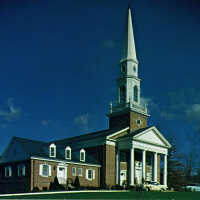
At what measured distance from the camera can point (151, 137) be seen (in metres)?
51.3

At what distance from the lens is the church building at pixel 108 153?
141 ft

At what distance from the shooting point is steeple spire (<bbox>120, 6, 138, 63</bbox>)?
5600cm

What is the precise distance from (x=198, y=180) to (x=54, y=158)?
133ft

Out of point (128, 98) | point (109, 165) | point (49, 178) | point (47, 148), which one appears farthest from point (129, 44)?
point (49, 178)

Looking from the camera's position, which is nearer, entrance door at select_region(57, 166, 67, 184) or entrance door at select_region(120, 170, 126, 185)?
entrance door at select_region(57, 166, 67, 184)

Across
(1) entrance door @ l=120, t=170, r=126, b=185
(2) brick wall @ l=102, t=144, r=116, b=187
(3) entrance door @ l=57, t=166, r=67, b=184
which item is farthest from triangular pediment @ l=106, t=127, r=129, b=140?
(3) entrance door @ l=57, t=166, r=67, b=184

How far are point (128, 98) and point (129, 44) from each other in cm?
934

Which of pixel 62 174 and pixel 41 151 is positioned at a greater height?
pixel 41 151

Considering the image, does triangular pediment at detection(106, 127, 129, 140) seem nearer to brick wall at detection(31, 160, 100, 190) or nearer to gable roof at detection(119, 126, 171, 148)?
gable roof at detection(119, 126, 171, 148)

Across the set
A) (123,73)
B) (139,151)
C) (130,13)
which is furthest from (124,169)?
(130,13)

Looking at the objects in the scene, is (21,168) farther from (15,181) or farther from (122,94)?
(122,94)

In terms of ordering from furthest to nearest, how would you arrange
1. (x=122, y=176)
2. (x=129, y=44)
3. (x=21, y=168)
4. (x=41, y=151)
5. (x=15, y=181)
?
1. (x=129, y=44)
2. (x=122, y=176)
3. (x=41, y=151)
4. (x=15, y=181)
5. (x=21, y=168)

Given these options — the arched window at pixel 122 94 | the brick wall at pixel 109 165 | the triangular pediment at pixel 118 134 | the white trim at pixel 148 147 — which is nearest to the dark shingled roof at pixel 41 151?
the brick wall at pixel 109 165

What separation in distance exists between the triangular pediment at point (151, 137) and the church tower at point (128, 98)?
253cm
